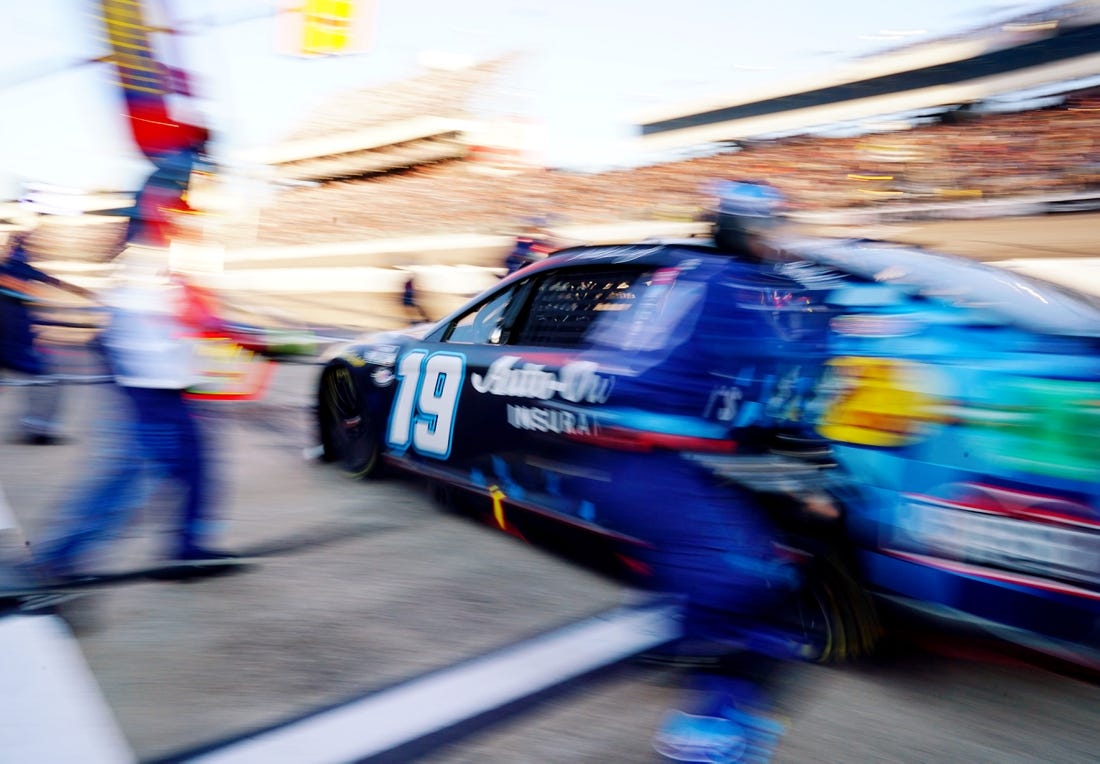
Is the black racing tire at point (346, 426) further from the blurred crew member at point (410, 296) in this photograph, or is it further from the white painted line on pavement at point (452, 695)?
the blurred crew member at point (410, 296)

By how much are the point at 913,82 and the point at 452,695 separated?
53.9ft

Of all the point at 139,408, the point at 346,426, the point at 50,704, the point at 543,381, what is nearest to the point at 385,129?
the point at 346,426

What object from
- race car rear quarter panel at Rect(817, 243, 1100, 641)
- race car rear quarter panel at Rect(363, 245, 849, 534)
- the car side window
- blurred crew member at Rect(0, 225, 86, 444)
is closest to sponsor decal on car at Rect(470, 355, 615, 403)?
race car rear quarter panel at Rect(363, 245, 849, 534)

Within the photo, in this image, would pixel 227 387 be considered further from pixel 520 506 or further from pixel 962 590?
pixel 962 590

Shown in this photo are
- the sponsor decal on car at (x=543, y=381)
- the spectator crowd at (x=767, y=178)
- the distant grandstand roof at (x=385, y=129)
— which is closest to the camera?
the sponsor decal on car at (x=543, y=381)

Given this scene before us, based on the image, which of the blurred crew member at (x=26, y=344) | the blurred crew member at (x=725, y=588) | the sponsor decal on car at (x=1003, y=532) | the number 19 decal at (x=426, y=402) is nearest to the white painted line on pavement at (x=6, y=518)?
the number 19 decal at (x=426, y=402)

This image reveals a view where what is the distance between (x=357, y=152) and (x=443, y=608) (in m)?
29.4

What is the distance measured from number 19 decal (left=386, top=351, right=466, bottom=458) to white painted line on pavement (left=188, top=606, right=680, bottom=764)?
1.31 metres

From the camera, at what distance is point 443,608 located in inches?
137

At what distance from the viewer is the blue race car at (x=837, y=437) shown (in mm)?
2354

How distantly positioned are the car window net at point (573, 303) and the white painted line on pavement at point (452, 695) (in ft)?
3.86

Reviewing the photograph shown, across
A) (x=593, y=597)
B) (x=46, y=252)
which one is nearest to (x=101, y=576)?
(x=593, y=597)

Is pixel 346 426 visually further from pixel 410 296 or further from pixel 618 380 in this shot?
pixel 410 296

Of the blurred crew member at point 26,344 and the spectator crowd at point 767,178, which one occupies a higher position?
the spectator crowd at point 767,178
